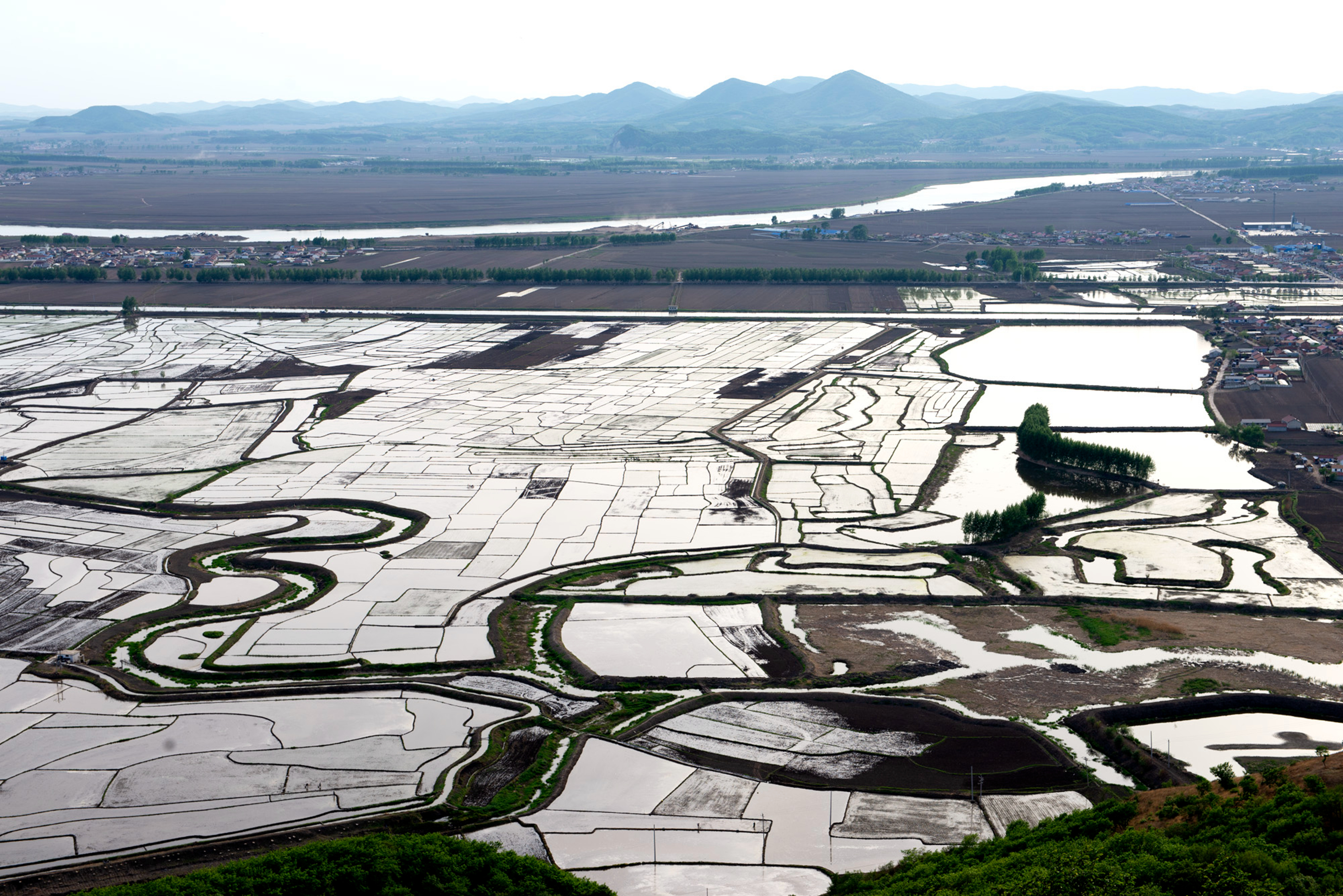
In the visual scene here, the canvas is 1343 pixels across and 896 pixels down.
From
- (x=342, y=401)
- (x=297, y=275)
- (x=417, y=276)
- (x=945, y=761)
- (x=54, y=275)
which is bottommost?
(x=945, y=761)

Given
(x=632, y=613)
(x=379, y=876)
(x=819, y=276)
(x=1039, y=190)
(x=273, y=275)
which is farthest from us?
(x=1039, y=190)

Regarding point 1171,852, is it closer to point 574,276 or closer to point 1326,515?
point 1326,515

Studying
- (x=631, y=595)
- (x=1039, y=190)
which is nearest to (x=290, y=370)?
(x=631, y=595)

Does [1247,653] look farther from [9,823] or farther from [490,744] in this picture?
[9,823]

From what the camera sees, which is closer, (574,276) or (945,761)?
(945,761)

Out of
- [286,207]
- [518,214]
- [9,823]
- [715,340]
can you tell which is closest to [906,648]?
[9,823]

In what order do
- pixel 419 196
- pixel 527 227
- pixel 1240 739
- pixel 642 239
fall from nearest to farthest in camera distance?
pixel 1240 739 → pixel 642 239 → pixel 527 227 → pixel 419 196
